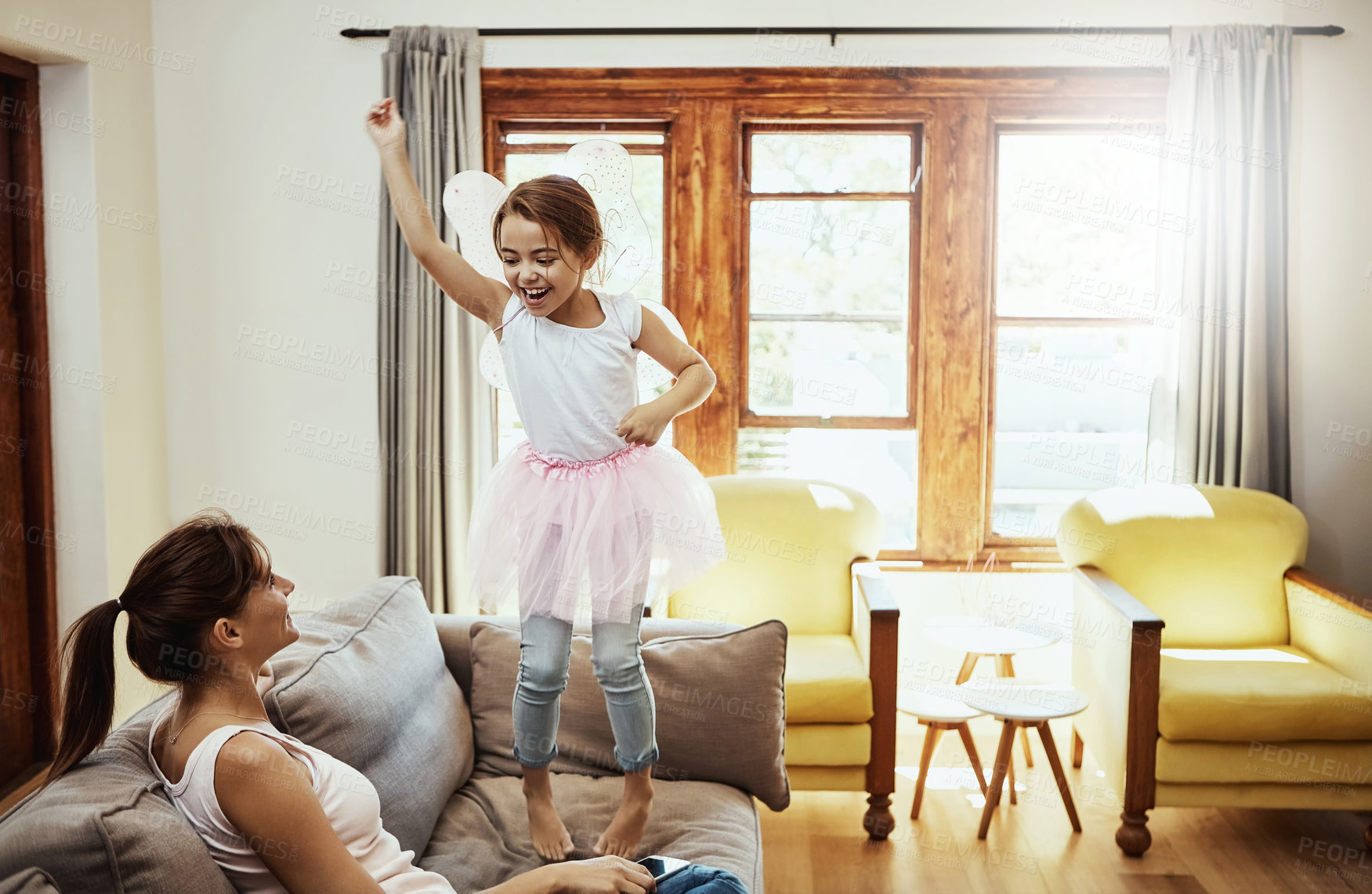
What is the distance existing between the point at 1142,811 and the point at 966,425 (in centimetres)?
144

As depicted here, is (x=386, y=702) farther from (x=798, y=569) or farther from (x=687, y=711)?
(x=798, y=569)

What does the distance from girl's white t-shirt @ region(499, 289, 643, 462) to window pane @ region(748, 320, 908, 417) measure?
6.65ft

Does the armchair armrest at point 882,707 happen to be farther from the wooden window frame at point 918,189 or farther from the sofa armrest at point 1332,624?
the sofa armrest at point 1332,624

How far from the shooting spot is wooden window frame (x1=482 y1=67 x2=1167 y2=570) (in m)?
3.57

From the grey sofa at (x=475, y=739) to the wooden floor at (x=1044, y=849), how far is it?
71 cm

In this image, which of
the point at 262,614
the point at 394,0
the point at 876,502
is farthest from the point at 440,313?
the point at 262,614

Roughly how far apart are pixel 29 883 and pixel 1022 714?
2.33 meters

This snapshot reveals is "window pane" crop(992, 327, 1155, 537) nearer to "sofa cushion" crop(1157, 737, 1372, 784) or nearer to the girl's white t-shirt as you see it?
"sofa cushion" crop(1157, 737, 1372, 784)

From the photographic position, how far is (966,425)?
3.67 m

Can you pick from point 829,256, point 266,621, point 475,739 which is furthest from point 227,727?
point 829,256

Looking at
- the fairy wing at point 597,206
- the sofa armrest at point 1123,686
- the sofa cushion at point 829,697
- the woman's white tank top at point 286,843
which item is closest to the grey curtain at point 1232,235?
the sofa armrest at point 1123,686

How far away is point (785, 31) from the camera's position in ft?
11.6

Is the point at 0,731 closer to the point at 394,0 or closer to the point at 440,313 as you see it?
the point at 440,313

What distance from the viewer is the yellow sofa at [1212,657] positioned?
8.75ft
